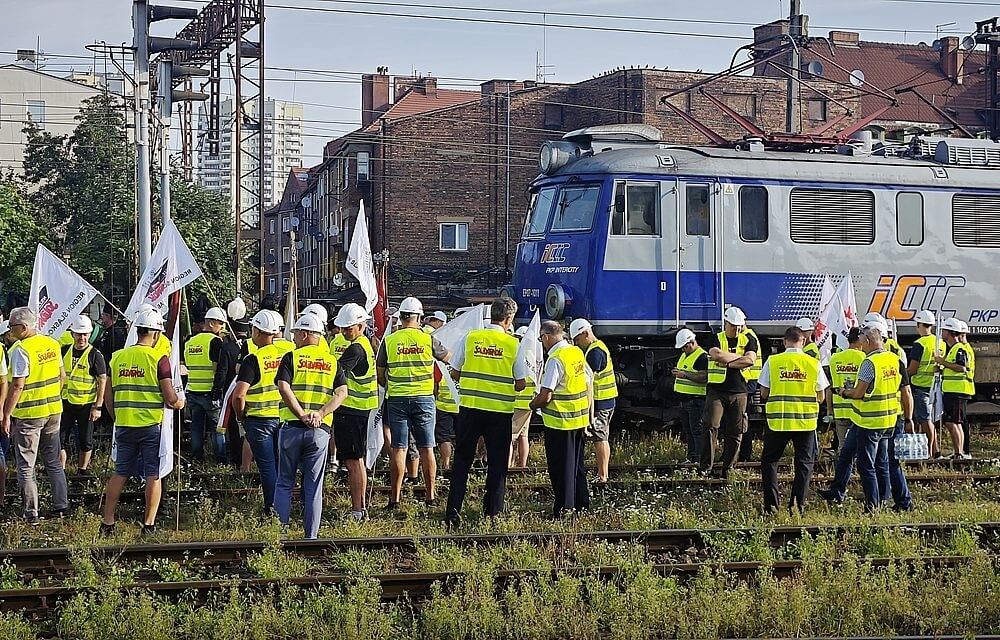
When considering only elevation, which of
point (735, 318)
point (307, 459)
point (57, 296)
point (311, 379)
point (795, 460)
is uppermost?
point (57, 296)

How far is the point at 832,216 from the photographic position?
1575 centimetres

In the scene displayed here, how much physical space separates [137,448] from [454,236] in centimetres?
3135

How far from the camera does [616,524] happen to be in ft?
34.3

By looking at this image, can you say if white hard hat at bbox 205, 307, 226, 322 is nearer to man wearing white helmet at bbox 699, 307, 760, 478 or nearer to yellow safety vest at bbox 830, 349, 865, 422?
man wearing white helmet at bbox 699, 307, 760, 478

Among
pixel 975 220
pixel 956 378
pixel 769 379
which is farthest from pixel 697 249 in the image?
pixel 769 379

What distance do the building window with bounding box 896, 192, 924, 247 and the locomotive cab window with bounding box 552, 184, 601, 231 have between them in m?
4.36

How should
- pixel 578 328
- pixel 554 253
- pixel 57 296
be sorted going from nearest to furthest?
pixel 57 296 → pixel 578 328 → pixel 554 253

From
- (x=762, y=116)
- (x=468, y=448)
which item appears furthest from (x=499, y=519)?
(x=762, y=116)

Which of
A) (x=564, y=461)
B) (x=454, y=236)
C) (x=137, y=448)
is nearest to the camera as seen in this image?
(x=137, y=448)

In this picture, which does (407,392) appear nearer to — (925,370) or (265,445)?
(265,445)

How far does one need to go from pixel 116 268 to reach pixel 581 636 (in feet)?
72.8

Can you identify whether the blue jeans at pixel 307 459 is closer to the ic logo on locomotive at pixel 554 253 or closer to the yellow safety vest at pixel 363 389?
the yellow safety vest at pixel 363 389

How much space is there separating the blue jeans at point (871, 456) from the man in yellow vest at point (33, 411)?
7.38m

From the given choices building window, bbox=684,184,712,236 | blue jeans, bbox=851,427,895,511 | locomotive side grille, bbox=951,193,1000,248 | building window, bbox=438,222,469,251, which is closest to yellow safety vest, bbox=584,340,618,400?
blue jeans, bbox=851,427,895,511
